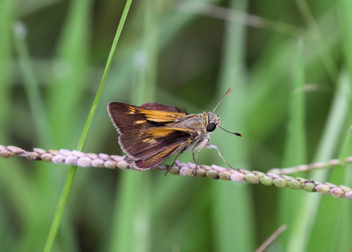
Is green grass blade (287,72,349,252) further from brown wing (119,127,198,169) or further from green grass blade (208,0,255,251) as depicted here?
brown wing (119,127,198,169)

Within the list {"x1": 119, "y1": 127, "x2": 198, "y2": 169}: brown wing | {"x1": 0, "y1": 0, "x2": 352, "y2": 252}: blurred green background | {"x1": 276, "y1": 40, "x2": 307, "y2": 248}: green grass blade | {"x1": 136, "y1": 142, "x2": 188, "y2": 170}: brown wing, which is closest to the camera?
{"x1": 136, "y1": 142, "x2": 188, "y2": 170}: brown wing

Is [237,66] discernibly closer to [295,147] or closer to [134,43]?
[295,147]

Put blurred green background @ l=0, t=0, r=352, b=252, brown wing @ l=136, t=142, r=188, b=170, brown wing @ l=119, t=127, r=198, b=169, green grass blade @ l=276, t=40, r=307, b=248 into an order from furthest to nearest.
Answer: blurred green background @ l=0, t=0, r=352, b=252 < green grass blade @ l=276, t=40, r=307, b=248 < brown wing @ l=119, t=127, r=198, b=169 < brown wing @ l=136, t=142, r=188, b=170

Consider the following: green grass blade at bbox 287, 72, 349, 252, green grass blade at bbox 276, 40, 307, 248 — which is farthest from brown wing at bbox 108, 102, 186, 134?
green grass blade at bbox 287, 72, 349, 252

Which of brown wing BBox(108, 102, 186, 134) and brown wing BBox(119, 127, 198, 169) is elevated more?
brown wing BBox(108, 102, 186, 134)

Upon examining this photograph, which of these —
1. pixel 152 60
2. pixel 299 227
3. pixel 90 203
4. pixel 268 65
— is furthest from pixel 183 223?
pixel 268 65

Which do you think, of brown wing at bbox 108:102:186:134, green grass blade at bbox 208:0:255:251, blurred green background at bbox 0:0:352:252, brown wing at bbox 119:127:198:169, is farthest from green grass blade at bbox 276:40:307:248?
brown wing at bbox 108:102:186:134

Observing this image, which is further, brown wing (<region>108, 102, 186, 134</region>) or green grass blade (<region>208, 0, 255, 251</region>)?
green grass blade (<region>208, 0, 255, 251</region>)

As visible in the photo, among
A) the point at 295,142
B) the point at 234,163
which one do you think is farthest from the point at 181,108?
the point at 295,142
